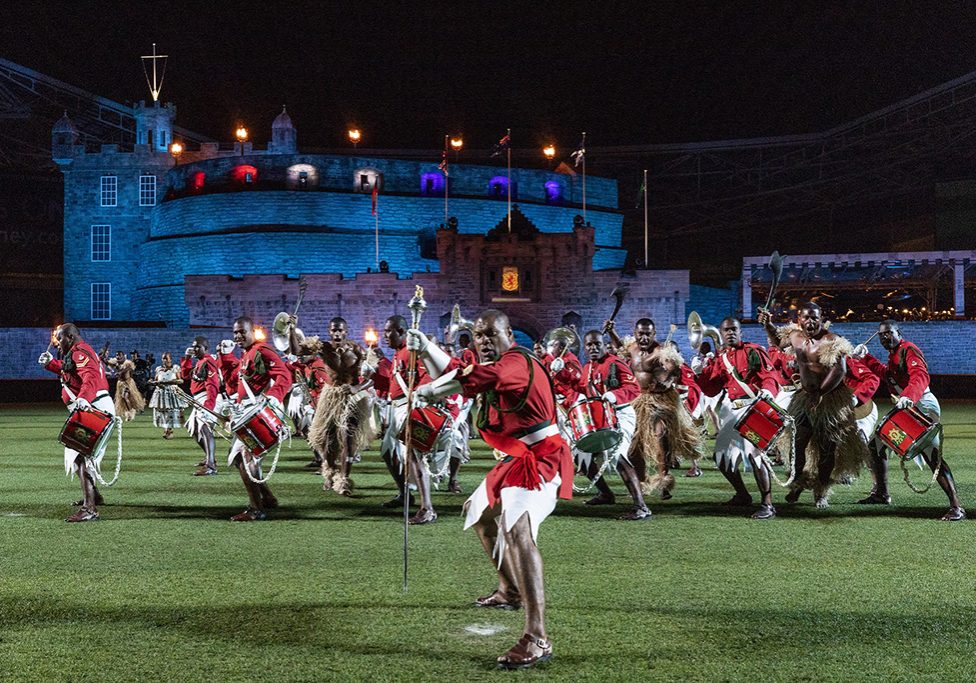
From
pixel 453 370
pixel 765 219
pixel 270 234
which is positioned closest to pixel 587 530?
pixel 453 370

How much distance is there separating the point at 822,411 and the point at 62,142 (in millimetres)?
66119

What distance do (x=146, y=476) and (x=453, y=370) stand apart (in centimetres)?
996

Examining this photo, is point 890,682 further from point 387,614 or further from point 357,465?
point 357,465

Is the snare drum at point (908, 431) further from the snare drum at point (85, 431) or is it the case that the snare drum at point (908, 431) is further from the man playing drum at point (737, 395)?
the snare drum at point (85, 431)

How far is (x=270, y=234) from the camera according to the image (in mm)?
61094

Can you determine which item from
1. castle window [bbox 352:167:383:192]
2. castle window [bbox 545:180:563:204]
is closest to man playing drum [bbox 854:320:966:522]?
castle window [bbox 352:167:383:192]

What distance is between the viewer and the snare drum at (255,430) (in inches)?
375

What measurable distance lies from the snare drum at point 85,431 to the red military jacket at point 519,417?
5159 millimetres

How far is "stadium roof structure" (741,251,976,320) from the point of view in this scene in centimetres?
4909

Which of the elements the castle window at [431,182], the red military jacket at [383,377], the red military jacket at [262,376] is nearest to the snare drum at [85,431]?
the red military jacket at [262,376]

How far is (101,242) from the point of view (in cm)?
6606

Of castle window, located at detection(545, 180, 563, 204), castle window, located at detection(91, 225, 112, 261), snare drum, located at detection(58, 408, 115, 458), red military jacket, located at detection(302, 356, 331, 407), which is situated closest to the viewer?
snare drum, located at detection(58, 408, 115, 458)

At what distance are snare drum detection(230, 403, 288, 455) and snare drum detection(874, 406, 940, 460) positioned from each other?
5998mm

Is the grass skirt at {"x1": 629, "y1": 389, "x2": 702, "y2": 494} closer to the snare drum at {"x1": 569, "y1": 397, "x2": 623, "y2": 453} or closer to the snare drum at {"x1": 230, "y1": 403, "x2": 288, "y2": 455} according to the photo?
the snare drum at {"x1": 569, "y1": 397, "x2": 623, "y2": 453}
